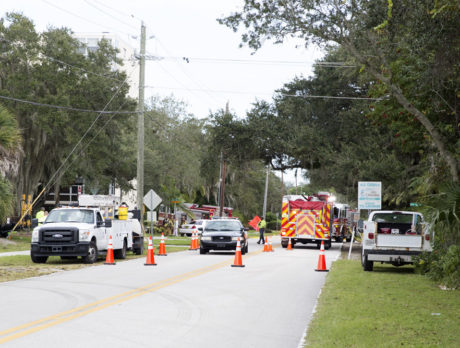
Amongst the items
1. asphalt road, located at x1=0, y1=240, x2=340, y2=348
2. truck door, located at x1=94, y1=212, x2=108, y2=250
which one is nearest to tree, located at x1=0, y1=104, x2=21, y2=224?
truck door, located at x1=94, y1=212, x2=108, y2=250

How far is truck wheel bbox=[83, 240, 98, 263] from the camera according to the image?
2266 centimetres

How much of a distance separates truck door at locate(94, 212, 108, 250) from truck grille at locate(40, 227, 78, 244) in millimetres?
1069

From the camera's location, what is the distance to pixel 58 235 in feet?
73.0

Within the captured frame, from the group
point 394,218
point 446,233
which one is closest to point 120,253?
point 394,218

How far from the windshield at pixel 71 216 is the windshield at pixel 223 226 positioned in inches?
329

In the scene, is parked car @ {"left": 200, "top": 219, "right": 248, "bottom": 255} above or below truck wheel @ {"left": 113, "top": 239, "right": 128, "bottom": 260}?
above

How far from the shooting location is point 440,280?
1725cm

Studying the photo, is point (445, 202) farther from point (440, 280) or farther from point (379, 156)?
point (379, 156)

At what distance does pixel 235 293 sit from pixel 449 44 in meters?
6.65

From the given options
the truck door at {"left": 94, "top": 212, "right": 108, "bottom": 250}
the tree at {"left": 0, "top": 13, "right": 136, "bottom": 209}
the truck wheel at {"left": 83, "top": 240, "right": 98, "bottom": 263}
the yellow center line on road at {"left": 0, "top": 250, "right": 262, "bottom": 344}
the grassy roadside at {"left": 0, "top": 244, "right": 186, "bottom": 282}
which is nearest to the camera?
the yellow center line on road at {"left": 0, "top": 250, "right": 262, "bottom": 344}

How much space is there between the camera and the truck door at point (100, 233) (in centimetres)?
2349

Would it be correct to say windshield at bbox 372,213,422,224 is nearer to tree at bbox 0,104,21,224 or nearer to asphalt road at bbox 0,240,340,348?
asphalt road at bbox 0,240,340,348

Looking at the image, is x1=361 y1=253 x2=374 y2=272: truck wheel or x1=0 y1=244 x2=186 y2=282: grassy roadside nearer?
x1=0 y1=244 x2=186 y2=282: grassy roadside

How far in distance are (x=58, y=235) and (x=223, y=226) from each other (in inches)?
409
